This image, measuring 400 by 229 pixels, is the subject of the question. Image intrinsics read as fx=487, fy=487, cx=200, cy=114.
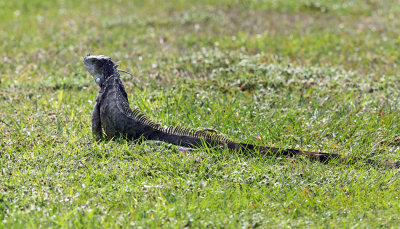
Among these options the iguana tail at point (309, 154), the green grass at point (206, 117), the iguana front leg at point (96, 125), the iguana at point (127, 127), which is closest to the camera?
the green grass at point (206, 117)

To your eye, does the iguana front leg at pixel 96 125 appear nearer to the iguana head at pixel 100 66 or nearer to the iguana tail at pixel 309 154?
the iguana head at pixel 100 66

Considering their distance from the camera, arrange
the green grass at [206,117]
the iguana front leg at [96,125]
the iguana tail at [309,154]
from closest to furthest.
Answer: the green grass at [206,117], the iguana tail at [309,154], the iguana front leg at [96,125]

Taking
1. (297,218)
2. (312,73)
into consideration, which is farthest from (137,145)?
(312,73)

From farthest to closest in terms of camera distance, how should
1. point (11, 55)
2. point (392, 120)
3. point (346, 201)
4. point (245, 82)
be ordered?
point (11, 55) → point (245, 82) → point (392, 120) → point (346, 201)

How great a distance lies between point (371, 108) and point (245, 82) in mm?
1983

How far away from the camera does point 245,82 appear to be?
7.85m

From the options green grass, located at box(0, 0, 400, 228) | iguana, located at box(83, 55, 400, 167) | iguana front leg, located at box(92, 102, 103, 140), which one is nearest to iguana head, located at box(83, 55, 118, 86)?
iguana, located at box(83, 55, 400, 167)

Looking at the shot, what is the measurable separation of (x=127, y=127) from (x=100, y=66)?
827mm

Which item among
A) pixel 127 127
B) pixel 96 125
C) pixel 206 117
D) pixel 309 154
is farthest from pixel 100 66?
pixel 309 154

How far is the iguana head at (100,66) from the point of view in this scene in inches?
229

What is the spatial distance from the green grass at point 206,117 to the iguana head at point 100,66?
710 millimetres

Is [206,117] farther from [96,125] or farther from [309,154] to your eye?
[309,154]

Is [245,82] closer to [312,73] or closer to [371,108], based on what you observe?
[312,73]

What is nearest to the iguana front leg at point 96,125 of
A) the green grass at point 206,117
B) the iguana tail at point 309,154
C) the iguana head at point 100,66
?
the green grass at point 206,117
